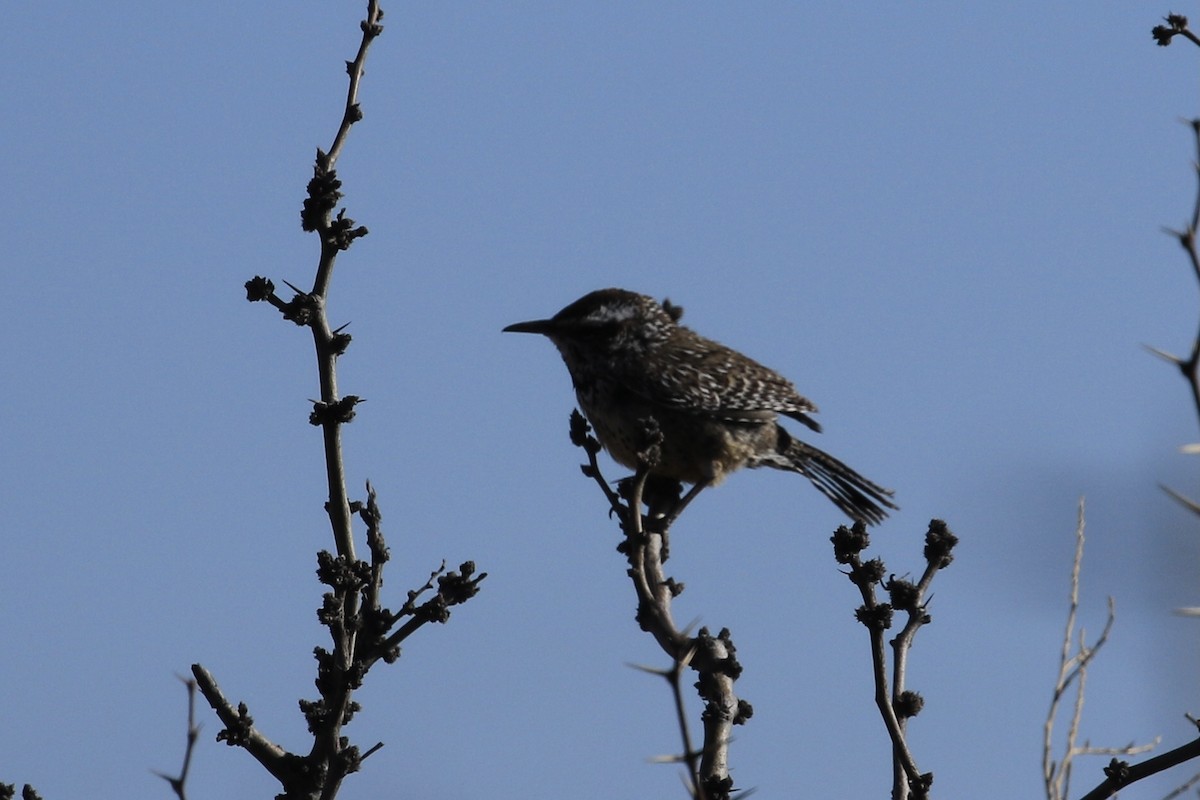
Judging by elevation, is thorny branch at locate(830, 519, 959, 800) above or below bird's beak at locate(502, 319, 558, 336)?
below

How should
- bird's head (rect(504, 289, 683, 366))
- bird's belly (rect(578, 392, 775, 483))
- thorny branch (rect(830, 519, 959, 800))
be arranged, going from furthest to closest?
bird's head (rect(504, 289, 683, 366)) → bird's belly (rect(578, 392, 775, 483)) → thorny branch (rect(830, 519, 959, 800))


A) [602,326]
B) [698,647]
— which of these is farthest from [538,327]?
[698,647]

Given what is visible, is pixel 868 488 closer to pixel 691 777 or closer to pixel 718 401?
pixel 718 401

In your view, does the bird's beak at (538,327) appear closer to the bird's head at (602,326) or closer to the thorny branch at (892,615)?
the bird's head at (602,326)

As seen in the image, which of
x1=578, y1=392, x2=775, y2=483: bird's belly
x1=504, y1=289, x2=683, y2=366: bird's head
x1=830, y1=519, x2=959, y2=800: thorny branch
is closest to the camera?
x1=830, y1=519, x2=959, y2=800: thorny branch

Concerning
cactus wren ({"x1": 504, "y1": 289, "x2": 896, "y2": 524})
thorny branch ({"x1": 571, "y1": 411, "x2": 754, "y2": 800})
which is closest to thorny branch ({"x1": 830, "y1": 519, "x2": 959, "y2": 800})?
thorny branch ({"x1": 571, "y1": 411, "x2": 754, "y2": 800})

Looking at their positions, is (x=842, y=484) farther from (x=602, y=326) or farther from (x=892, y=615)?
(x=892, y=615)

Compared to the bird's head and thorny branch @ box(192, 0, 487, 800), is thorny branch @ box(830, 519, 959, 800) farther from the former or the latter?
the bird's head

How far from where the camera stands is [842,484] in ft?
22.3

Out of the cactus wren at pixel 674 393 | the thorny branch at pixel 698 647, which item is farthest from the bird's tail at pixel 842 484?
the thorny branch at pixel 698 647

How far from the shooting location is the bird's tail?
267 inches

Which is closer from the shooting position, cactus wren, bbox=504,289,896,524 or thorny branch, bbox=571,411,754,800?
thorny branch, bbox=571,411,754,800

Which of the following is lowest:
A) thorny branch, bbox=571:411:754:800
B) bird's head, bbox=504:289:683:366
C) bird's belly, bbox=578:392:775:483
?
thorny branch, bbox=571:411:754:800

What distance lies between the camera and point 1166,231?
81.8 inches
